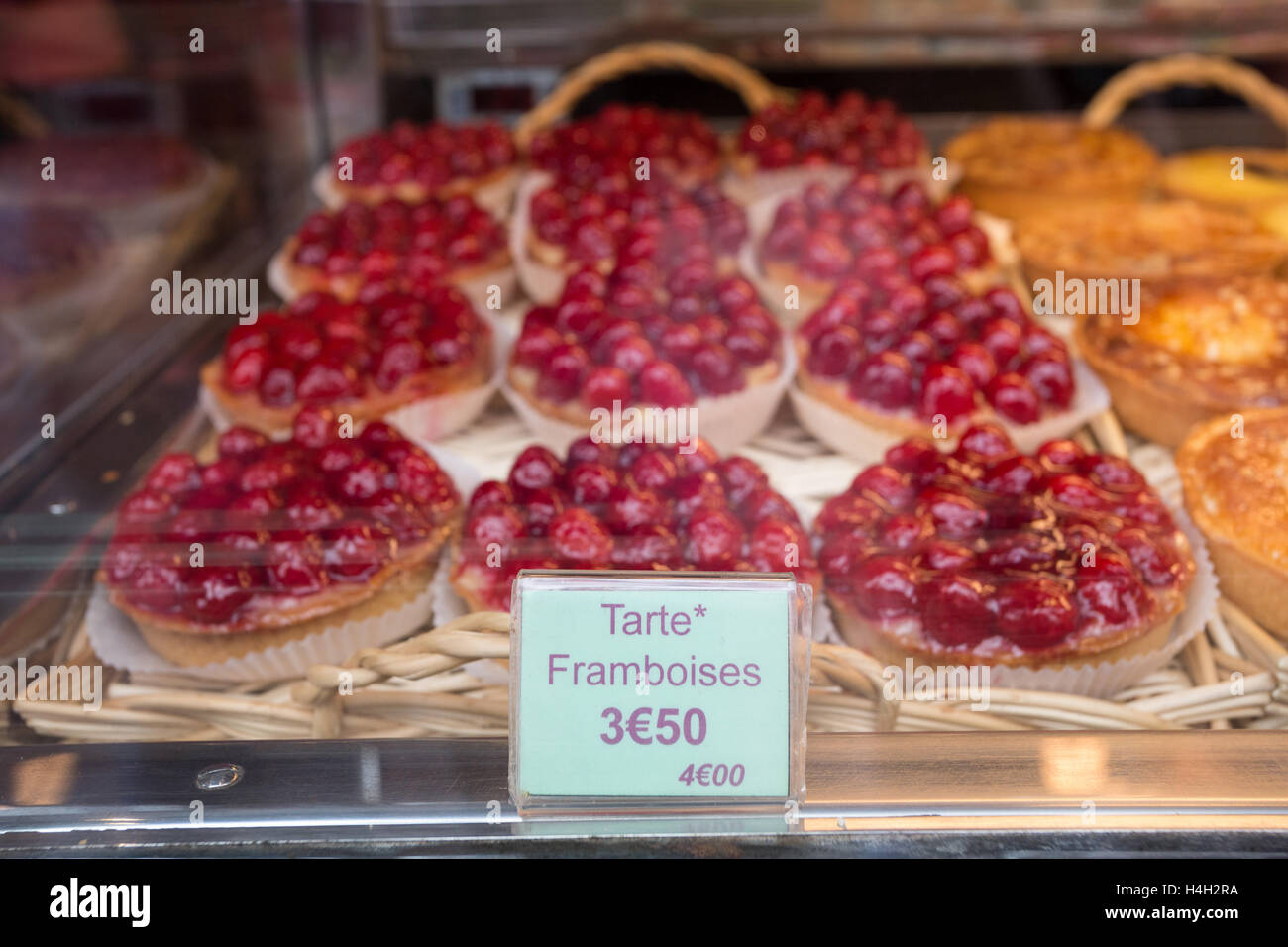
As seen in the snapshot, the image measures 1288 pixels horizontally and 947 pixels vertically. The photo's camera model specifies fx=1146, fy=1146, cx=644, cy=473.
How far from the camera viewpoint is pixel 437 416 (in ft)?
6.03

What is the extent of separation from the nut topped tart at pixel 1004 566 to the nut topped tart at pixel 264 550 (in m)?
0.51

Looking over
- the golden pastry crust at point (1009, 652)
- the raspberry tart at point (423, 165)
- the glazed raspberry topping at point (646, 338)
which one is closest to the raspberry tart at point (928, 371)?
the glazed raspberry topping at point (646, 338)

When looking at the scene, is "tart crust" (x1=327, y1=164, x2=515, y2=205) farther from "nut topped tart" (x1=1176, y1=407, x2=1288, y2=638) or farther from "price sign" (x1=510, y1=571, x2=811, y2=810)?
"price sign" (x1=510, y1=571, x2=811, y2=810)

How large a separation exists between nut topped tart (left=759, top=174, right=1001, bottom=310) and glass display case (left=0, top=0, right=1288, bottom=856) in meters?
0.01

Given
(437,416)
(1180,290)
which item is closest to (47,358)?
(437,416)

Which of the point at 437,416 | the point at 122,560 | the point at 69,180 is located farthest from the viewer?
the point at 69,180

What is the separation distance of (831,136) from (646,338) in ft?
3.57

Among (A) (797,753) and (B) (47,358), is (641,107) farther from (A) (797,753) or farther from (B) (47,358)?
(A) (797,753)

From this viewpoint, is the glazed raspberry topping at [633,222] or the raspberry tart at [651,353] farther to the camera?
the glazed raspberry topping at [633,222]

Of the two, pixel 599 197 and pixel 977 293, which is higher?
pixel 599 197

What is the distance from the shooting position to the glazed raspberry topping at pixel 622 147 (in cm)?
250

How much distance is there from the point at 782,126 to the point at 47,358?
1629 mm

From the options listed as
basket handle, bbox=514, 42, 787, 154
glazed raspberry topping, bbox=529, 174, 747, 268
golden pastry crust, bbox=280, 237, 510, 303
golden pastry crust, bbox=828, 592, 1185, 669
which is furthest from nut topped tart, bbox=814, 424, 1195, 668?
basket handle, bbox=514, 42, 787, 154

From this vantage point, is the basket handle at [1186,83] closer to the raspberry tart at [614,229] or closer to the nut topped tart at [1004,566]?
the raspberry tart at [614,229]
